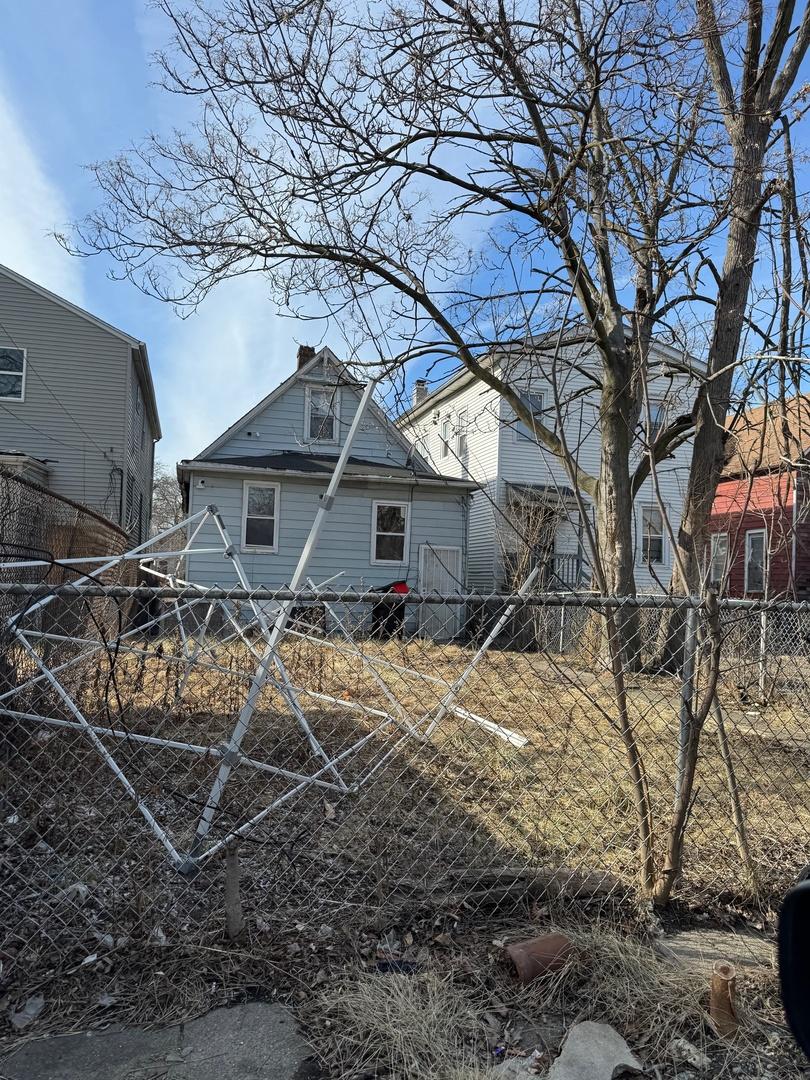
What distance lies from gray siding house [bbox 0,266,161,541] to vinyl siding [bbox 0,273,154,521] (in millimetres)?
21

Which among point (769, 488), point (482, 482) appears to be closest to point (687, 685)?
point (769, 488)

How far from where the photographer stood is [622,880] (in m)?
2.93

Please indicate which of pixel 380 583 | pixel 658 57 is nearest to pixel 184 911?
pixel 658 57

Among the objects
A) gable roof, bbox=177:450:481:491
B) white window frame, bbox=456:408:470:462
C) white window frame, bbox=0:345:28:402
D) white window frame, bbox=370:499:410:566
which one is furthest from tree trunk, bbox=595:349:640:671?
white window frame, bbox=0:345:28:402

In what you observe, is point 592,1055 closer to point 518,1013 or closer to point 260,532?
point 518,1013

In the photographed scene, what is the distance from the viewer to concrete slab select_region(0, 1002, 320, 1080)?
6.40ft

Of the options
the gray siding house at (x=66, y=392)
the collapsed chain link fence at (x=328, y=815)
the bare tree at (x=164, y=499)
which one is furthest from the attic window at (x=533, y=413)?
the bare tree at (x=164, y=499)

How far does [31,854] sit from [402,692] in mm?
4095

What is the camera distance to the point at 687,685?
2.72 metres

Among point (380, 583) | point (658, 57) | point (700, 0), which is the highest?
point (700, 0)

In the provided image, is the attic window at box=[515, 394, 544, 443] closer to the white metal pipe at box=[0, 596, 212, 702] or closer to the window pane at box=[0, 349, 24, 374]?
the white metal pipe at box=[0, 596, 212, 702]

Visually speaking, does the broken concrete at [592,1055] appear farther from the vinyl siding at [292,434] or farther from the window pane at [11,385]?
the window pane at [11,385]

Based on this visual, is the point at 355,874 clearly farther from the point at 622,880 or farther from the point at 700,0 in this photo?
the point at 700,0

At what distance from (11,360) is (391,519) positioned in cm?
928
